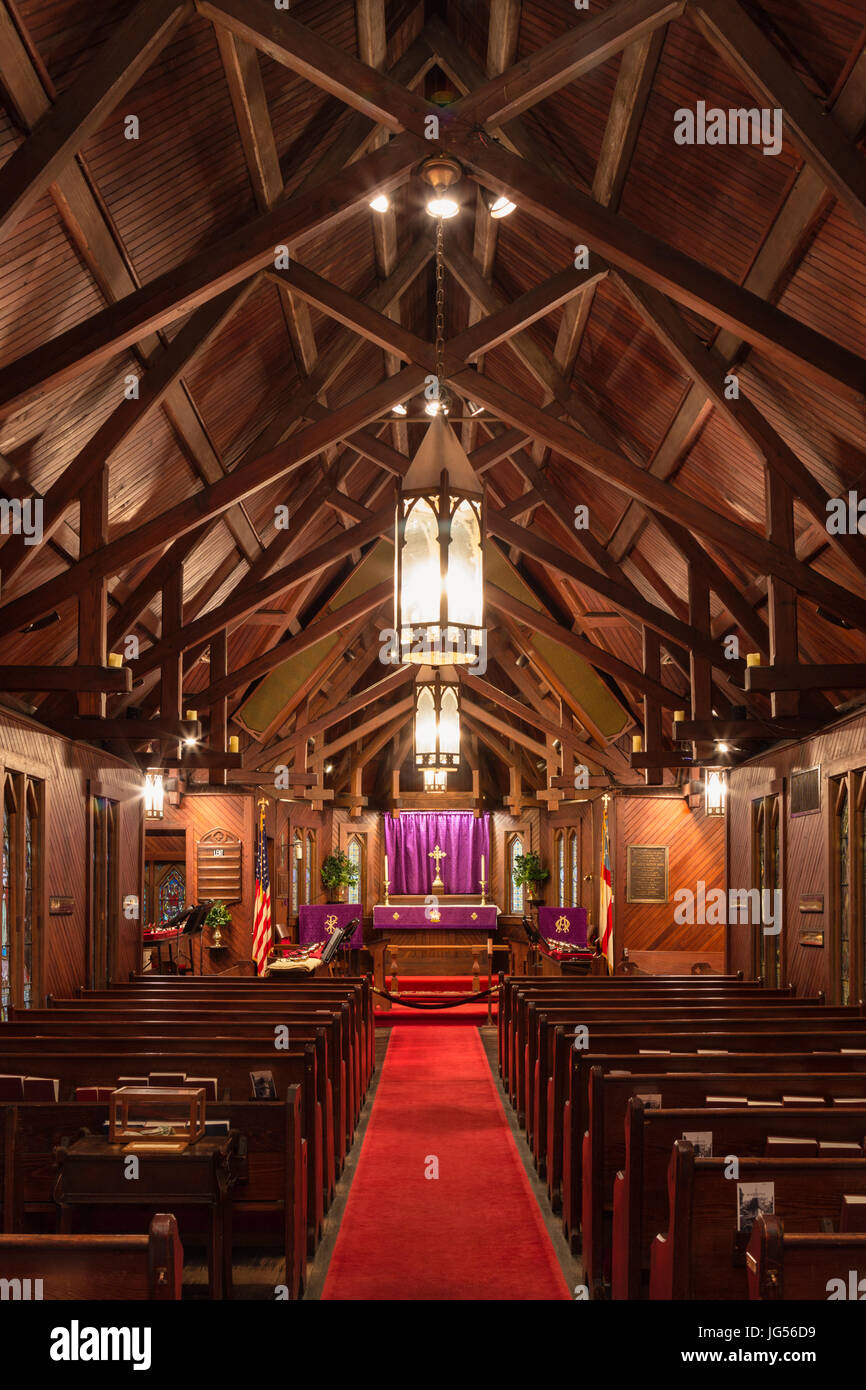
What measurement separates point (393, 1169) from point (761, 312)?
6.00 meters

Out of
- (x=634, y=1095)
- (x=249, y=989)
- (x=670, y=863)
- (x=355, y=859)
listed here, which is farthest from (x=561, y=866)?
(x=634, y=1095)

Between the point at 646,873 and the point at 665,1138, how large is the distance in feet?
37.8

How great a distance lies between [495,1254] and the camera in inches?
230

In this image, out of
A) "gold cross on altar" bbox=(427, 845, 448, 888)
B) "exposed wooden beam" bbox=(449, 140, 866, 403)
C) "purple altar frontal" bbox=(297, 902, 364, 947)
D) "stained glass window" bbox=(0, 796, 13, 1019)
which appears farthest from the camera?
"gold cross on altar" bbox=(427, 845, 448, 888)

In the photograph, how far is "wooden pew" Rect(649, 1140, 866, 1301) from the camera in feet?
12.4

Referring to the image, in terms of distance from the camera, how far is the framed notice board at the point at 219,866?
628 inches

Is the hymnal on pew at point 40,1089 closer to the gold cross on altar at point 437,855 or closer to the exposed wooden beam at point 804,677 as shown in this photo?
the exposed wooden beam at point 804,677

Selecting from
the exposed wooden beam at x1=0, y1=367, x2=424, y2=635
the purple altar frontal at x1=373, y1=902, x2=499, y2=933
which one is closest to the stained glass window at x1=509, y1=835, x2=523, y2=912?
the purple altar frontal at x1=373, y1=902, x2=499, y2=933

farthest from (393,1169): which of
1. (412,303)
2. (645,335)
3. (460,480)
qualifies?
(412,303)

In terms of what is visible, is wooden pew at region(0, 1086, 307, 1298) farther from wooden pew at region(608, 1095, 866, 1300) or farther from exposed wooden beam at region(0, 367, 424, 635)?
exposed wooden beam at region(0, 367, 424, 635)

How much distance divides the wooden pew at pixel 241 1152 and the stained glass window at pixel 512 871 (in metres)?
16.6

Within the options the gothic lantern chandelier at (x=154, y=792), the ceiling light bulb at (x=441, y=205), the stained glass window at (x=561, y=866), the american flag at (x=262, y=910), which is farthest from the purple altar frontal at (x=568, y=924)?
the ceiling light bulb at (x=441, y=205)

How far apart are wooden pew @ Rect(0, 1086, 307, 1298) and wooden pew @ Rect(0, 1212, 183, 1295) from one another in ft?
5.75
